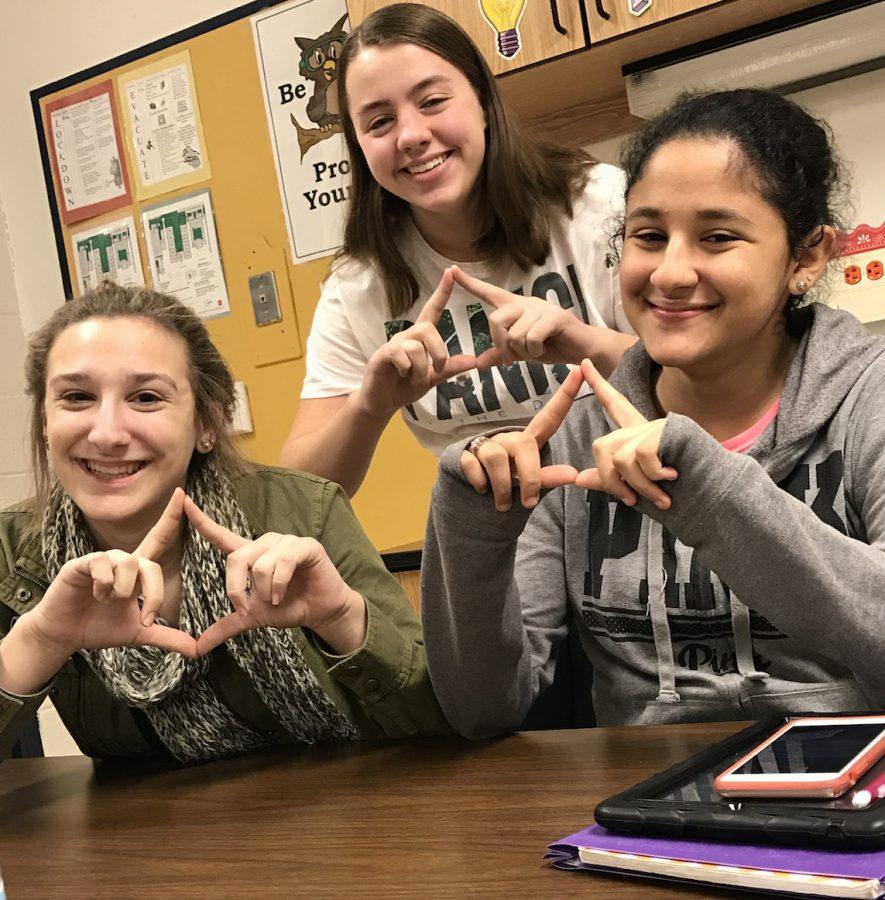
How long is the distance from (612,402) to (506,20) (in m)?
1.55

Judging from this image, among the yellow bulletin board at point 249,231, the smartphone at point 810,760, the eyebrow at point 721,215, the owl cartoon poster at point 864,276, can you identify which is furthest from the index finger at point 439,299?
the yellow bulletin board at point 249,231

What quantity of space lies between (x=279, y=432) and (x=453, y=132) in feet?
5.05

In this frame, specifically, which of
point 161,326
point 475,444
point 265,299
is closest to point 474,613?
point 475,444

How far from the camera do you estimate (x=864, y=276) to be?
2291mm

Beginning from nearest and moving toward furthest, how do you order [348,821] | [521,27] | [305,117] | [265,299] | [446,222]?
[348,821] < [446,222] < [521,27] < [305,117] < [265,299]

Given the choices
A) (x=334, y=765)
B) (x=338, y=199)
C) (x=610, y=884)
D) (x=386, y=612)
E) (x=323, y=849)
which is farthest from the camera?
(x=338, y=199)

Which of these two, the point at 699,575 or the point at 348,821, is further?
the point at 699,575

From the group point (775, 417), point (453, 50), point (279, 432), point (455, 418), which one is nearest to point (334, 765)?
point (775, 417)

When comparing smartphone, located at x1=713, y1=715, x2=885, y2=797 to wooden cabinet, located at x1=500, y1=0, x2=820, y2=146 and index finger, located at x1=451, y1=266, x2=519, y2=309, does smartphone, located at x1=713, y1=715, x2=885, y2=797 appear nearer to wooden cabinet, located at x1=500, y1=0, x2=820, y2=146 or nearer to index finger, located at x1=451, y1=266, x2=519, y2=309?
index finger, located at x1=451, y1=266, x2=519, y2=309

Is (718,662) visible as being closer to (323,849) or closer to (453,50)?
(323,849)

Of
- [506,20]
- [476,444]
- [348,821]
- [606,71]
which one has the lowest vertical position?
[348,821]

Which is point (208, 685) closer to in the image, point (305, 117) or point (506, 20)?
point (506, 20)


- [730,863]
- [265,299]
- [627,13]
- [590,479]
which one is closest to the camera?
[730,863]

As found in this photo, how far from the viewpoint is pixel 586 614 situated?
45.9 inches
